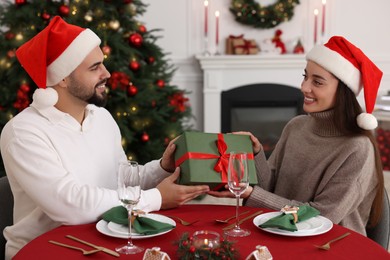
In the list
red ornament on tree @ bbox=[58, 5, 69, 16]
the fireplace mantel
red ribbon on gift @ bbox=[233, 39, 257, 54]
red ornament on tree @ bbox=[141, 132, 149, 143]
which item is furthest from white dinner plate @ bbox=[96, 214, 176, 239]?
red ribbon on gift @ bbox=[233, 39, 257, 54]

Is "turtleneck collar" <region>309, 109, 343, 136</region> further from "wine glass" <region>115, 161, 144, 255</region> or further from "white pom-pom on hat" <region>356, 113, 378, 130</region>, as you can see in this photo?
"wine glass" <region>115, 161, 144, 255</region>

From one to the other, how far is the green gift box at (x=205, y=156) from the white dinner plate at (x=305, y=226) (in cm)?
17

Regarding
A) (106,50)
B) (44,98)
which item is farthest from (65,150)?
(106,50)

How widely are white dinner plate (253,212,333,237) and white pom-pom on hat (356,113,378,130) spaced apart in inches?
17.3

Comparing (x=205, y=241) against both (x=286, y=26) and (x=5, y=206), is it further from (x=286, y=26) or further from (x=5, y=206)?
(x=286, y=26)

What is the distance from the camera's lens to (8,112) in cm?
369

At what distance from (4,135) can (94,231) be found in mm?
529

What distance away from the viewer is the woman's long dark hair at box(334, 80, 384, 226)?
1950 millimetres

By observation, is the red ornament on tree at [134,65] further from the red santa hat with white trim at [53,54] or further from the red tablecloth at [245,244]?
the red tablecloth at [245,244]

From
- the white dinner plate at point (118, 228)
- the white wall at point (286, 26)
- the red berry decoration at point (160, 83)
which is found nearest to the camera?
the white dinner plate at point (118, 228)

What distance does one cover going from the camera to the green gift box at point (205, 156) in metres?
1.78

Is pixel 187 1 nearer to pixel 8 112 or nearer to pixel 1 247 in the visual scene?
pixel 8 112

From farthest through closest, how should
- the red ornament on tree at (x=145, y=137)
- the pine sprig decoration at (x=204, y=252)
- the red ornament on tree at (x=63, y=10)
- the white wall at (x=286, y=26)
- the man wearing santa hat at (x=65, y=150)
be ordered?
the white wall at (x=286, y=26) < the red ornament on tree at (x=145, y=137) < the red ornament on tree at (x=63, y=10) < the man wearing santa hat at (x=65, y=150) < the pine sprig decoration at (x=204, y=252)

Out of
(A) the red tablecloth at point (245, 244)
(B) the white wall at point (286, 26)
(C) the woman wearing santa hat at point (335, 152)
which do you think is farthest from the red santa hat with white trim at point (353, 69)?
(B) the white wall at point (286, 26)
